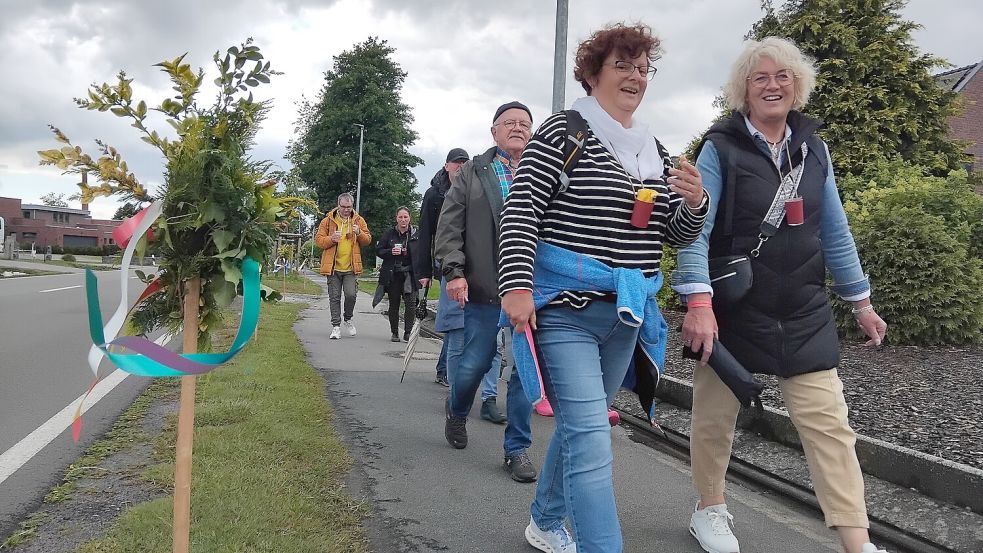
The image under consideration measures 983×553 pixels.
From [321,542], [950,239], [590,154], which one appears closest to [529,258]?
[590,154]

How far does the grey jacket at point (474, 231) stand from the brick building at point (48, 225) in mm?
100831

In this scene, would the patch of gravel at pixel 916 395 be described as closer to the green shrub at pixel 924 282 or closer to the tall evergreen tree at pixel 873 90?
the green shrub at pixel 924 282

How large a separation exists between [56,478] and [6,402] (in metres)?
2.42

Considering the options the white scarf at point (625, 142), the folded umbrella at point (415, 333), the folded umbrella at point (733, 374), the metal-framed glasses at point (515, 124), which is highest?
the metal-framed glasses at point (515, 124)

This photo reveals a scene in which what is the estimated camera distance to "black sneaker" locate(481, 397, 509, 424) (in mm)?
5414

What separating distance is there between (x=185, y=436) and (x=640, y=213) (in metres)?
1.62

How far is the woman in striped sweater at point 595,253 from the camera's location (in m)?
2.39

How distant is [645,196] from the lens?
2.49 meters

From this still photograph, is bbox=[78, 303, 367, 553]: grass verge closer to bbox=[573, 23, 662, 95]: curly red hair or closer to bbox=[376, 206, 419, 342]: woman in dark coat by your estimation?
bbox=[573, 23, 662, 95]: curly red hair

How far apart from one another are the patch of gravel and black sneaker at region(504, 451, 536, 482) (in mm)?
2091

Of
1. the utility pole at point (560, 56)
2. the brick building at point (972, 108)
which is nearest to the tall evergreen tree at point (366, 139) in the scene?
the brick building at point (972, 108)

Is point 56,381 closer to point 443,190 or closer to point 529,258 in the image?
point 443,190

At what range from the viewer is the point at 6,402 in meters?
5.65

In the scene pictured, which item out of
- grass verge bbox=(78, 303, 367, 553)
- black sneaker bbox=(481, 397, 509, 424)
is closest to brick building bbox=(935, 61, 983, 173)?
black sneaker bbox=(481, 397, 509, 424)
